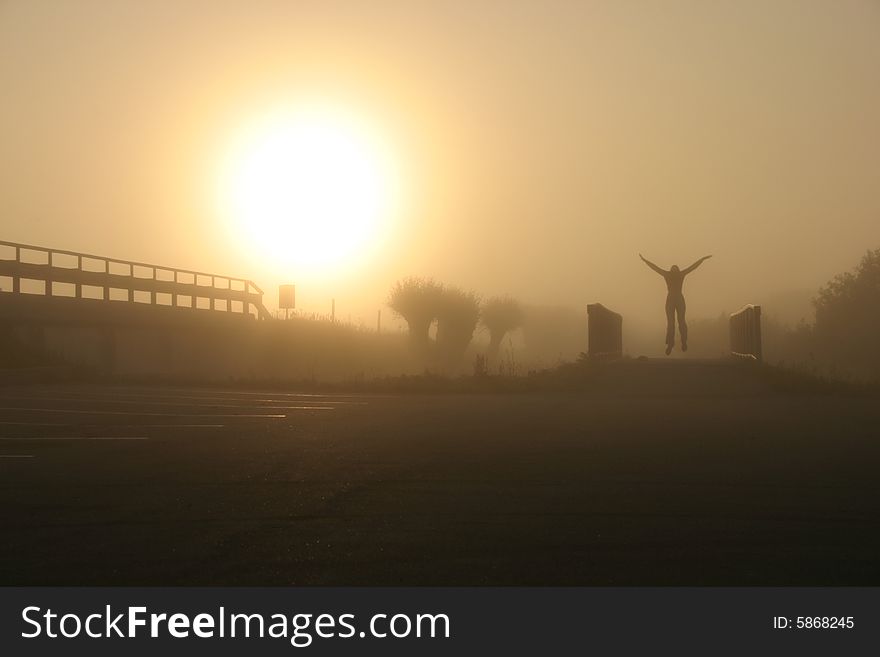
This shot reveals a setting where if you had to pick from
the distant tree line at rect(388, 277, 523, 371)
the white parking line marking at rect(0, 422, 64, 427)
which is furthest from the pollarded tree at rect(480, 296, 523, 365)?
the white parking line marking at rect(0, 422, 64, 427)

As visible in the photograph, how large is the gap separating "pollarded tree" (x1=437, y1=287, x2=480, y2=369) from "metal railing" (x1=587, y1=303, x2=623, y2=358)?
69.1 ft

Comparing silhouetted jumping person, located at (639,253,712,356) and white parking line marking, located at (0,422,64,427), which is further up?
silhouetted jumping person, located at (639,253,712,356)

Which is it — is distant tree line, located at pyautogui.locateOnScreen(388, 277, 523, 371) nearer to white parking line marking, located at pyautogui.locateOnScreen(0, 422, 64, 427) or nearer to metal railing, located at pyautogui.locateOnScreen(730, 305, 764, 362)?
metal railing, located at pyautogui.locateOnScreen(730, 305, 764, 362)

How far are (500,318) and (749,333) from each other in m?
56.2

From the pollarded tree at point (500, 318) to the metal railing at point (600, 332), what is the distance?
142ft

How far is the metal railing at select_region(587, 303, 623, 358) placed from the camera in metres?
38.3

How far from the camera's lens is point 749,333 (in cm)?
3631

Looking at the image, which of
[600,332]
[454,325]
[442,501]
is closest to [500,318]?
[454,325]

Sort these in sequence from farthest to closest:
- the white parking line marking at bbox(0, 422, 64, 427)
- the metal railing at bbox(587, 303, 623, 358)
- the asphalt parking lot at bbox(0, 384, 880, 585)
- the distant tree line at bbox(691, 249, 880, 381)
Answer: the distant tree line at bbox(691, 249, 880, 381), the metal railing at bbox(587, 303, 623, 358), the white parking line marking at bbox(0, 422, 64, 427), the asphalt parking lot at bbox(0, 384, 880, 585)

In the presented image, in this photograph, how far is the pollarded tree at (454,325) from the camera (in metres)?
66.9

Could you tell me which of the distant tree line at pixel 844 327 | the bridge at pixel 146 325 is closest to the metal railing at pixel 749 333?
the bridge at pixel 146 325

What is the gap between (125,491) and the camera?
917 cm

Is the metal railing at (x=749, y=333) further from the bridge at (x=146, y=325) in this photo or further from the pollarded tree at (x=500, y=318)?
the pollarded tree at (x=500, y=318)

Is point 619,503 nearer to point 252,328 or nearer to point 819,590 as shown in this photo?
point 819,590
